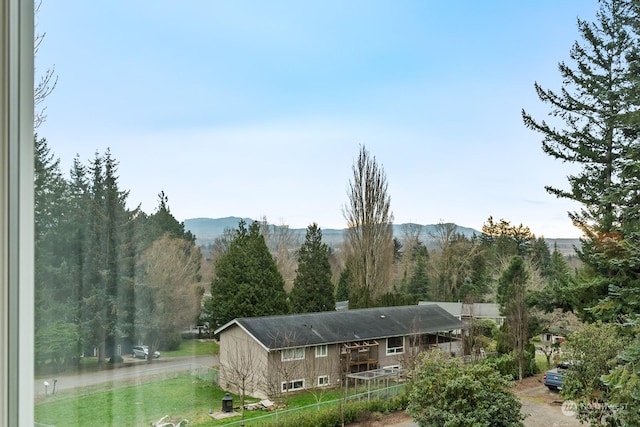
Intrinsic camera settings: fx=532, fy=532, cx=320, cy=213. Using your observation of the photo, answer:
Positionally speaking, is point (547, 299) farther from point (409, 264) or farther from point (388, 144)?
point (388, 144)

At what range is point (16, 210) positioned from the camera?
1246 mm

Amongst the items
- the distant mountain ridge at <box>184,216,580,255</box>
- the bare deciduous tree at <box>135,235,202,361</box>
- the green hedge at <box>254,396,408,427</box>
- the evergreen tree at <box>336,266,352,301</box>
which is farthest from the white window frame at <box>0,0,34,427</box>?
the evergreen tree at <box>336,266,352,301</box>

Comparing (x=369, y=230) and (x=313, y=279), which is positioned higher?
(x=369, y=230)

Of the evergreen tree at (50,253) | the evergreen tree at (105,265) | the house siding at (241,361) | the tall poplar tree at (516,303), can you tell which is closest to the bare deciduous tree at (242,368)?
the house siding at (241,361)

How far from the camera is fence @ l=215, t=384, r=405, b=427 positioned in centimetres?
160

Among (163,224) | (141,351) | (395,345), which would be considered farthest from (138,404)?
(395,345)

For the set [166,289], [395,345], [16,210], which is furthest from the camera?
[395,345]

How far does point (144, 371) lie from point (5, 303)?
448 millimetres

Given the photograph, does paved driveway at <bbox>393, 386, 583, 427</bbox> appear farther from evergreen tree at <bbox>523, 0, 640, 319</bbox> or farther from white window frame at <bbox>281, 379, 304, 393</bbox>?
white window frame at <bbox>281, 379, 304, 393</bbox>

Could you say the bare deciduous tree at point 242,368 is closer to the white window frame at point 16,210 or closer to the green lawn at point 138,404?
the green lawn at point 138,404

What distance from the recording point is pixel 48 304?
4.69 feet

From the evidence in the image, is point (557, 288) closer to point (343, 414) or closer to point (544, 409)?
point (544, 409)

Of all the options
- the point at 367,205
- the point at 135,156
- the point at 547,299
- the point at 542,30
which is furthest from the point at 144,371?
the point at 542,30

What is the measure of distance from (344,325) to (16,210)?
95 centimetres
